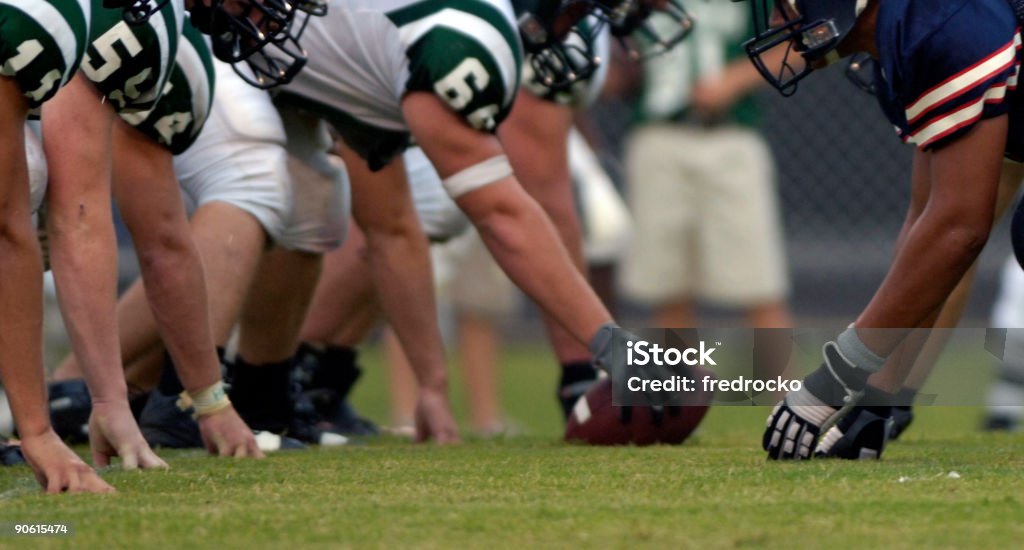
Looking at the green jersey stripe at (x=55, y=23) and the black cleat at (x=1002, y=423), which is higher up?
the green jersey stripe at (x=55, y=23)

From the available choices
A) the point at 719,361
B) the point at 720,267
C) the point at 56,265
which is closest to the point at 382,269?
the point at 719,361

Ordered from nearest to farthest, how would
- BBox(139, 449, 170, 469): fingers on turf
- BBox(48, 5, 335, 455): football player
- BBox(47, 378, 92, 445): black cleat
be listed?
1. BBox(139, 449, 170, 469): fingers on turf
2. BBox(48, 5, 335, 455): football player
3. BBox(47, 378, 92, 445): black cleat

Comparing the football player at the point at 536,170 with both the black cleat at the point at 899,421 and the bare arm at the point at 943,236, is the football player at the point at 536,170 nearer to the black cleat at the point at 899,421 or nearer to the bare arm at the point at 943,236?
the black cleat at the point at 899,421

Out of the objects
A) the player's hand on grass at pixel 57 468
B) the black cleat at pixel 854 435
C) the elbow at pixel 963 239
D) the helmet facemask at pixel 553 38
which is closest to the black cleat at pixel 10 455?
the player's hand on grass at pixel 57 468

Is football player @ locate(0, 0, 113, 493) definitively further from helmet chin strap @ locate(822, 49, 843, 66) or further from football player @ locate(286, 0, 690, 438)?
football player @ locate(286, 0, 690, 438)

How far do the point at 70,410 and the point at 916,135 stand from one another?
223 centimetres

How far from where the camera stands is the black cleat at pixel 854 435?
3.43 metres

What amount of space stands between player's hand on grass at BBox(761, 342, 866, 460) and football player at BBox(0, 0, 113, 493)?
1.29m

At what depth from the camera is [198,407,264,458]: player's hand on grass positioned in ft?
12.0

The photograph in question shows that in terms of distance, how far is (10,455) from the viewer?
3.66 m

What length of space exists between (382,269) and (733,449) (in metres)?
1.14

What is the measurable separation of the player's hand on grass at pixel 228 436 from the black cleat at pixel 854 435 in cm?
117

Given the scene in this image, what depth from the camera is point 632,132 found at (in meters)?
7.97

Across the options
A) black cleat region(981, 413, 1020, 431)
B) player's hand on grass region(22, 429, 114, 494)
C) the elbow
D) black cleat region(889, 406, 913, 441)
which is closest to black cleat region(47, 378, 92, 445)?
player's hand on grass region(22, 429, 114, 494)
